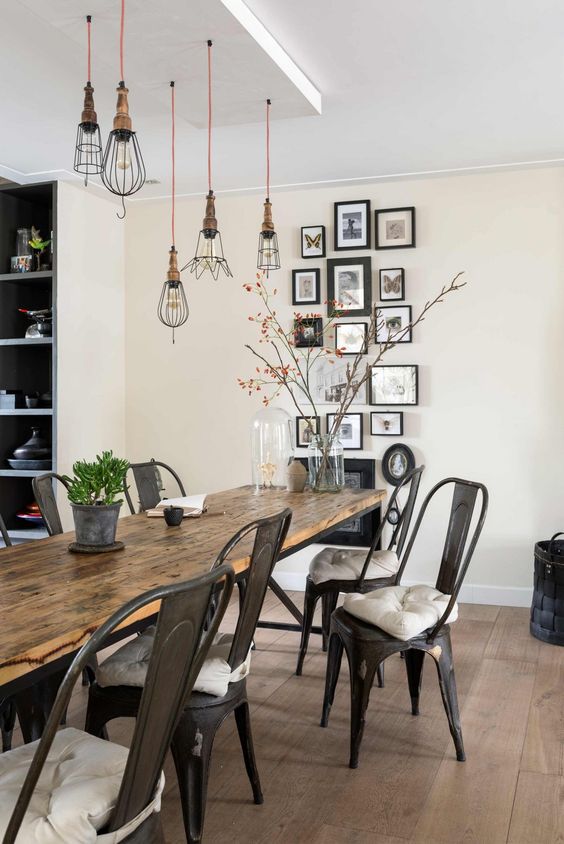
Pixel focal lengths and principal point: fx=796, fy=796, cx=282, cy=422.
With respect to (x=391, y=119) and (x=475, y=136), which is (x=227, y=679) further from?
(x=475, y=136)

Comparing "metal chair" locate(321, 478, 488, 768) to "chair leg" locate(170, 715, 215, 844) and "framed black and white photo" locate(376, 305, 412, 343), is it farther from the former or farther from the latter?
"framed black and white photo" locate(376, 305, 412, 343)

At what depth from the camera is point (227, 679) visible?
2.09m

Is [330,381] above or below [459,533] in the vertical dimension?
above

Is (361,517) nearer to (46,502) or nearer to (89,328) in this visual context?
(89,328)

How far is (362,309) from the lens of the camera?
500 centimetres

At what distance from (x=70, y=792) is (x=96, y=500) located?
1.10 m

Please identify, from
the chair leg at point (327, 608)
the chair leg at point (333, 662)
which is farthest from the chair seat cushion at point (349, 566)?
the chair leg at point (333, 662)

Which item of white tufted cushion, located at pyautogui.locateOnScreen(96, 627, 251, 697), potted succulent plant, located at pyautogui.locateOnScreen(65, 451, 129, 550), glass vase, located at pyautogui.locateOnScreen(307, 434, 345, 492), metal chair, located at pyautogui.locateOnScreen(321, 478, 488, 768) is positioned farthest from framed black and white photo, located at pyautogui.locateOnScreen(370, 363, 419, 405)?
white tufted cushion, located at pyautogui.locateOnScreen(96, 627, 251, 697)

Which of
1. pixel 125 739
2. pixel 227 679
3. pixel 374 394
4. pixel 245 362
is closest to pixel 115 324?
pixel 245 362

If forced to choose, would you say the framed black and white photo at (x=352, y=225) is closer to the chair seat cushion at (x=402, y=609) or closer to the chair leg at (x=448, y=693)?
the chair seat cushion at (x=402, y=609)

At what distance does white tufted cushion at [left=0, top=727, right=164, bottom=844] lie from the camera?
4.41 ft

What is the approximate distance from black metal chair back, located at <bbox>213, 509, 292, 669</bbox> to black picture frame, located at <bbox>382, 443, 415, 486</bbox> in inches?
109

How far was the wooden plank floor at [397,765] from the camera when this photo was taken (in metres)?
2.22

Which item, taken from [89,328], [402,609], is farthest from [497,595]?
[89,328]
